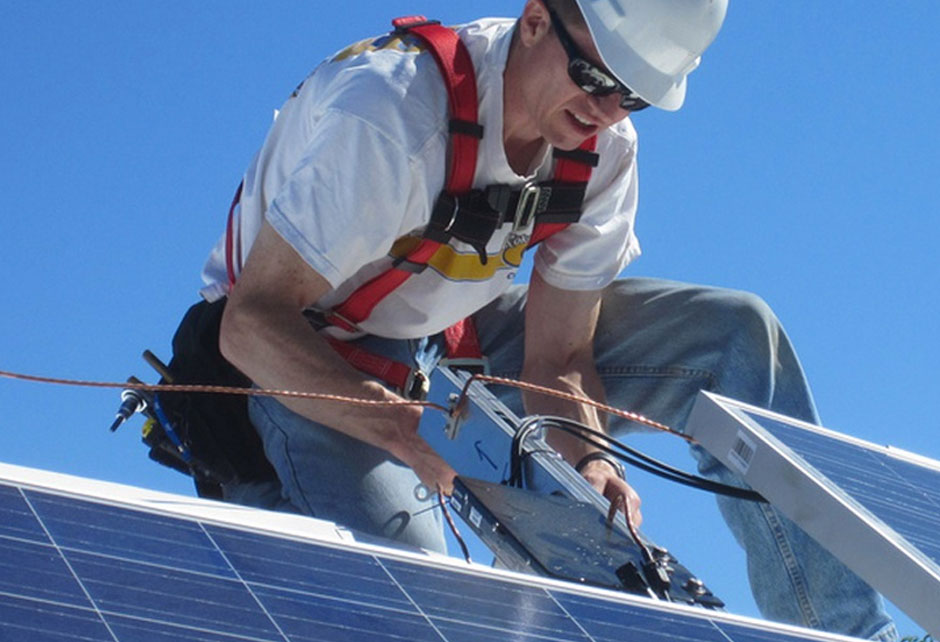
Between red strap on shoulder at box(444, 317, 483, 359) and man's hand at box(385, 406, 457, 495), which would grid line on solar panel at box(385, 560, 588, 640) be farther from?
red strap on shoulder at box(444, 317, 483, 359)

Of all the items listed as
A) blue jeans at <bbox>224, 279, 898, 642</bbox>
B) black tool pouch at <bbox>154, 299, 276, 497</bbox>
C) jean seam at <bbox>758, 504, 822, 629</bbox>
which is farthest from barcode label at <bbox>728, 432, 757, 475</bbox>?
black tool pouch at <bbox>154, 299, 276, 497</bbox>

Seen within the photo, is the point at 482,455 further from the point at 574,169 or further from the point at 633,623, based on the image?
the point at 633,623

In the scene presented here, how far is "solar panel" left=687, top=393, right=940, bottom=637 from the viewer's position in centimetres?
311

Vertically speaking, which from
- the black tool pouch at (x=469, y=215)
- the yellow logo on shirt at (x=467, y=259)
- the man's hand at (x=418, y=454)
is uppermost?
the black tool pouch at (x=469, y=215)

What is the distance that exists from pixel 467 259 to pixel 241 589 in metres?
2.42

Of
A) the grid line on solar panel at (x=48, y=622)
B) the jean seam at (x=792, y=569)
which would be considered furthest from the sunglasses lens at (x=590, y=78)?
the grid line on solar panel at (x=48, y=622)

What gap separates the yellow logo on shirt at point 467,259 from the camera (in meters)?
4.66

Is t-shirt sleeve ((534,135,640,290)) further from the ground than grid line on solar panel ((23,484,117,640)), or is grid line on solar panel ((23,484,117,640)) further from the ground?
t-shirt sleeve ((534,135,640,290))

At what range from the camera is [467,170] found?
4512 mm

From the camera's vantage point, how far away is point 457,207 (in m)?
4.55

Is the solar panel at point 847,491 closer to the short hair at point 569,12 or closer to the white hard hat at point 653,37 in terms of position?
the white hard hat at point 653,37

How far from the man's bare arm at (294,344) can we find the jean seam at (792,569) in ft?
3.26

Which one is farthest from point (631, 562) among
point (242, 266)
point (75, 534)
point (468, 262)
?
point (242, 266)

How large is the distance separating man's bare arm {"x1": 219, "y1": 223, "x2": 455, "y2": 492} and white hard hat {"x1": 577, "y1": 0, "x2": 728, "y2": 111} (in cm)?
99
